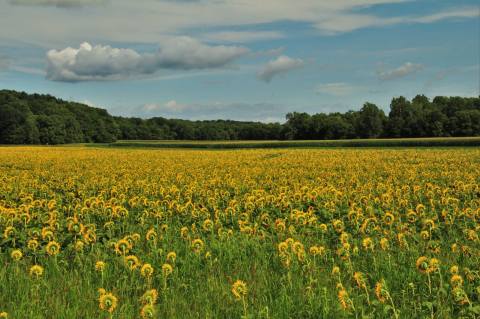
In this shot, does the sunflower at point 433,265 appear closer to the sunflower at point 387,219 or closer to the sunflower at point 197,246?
the sunflower at point 387,219

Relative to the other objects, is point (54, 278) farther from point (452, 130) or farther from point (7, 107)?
point (7, 107)

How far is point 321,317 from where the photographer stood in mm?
5578

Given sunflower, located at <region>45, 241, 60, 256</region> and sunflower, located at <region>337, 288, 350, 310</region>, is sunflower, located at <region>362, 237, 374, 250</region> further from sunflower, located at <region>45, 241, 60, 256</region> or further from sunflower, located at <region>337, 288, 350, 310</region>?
sunflower, located at <region>45, 241, 60, 256</region>

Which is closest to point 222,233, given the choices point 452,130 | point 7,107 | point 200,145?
point 200,145

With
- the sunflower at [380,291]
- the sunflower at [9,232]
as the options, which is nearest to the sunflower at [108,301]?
the sunflower at [380,291]

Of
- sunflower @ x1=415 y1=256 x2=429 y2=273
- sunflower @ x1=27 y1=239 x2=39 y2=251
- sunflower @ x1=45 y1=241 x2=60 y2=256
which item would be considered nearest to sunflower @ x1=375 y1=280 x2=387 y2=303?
sunflower @ x1=415 y1=256 x2=429 y2=273

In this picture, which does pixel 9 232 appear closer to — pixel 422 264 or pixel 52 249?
pixel 52 249

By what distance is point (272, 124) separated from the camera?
158m

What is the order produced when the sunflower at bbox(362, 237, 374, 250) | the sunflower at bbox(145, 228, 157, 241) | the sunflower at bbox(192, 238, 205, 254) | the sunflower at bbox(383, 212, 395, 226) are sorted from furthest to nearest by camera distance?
1. the sunflower at bbox(383, 212, 395, 226)
2. the sunflower at bbox(145, 228, 157, 241)
3. the sunflower at bbox(192, 238, 205, 254)
4. the sunflower at bbox(362, 237, 374, 250)

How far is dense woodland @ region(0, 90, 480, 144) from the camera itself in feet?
374

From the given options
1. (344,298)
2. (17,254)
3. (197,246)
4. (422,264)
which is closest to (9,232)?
(17,254)

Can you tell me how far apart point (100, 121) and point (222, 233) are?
5749 inches

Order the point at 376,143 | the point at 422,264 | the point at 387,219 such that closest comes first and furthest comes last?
1. the point at 422,264
2. the point at 387,219
3. the point at 376,143

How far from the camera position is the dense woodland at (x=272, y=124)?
114 m
